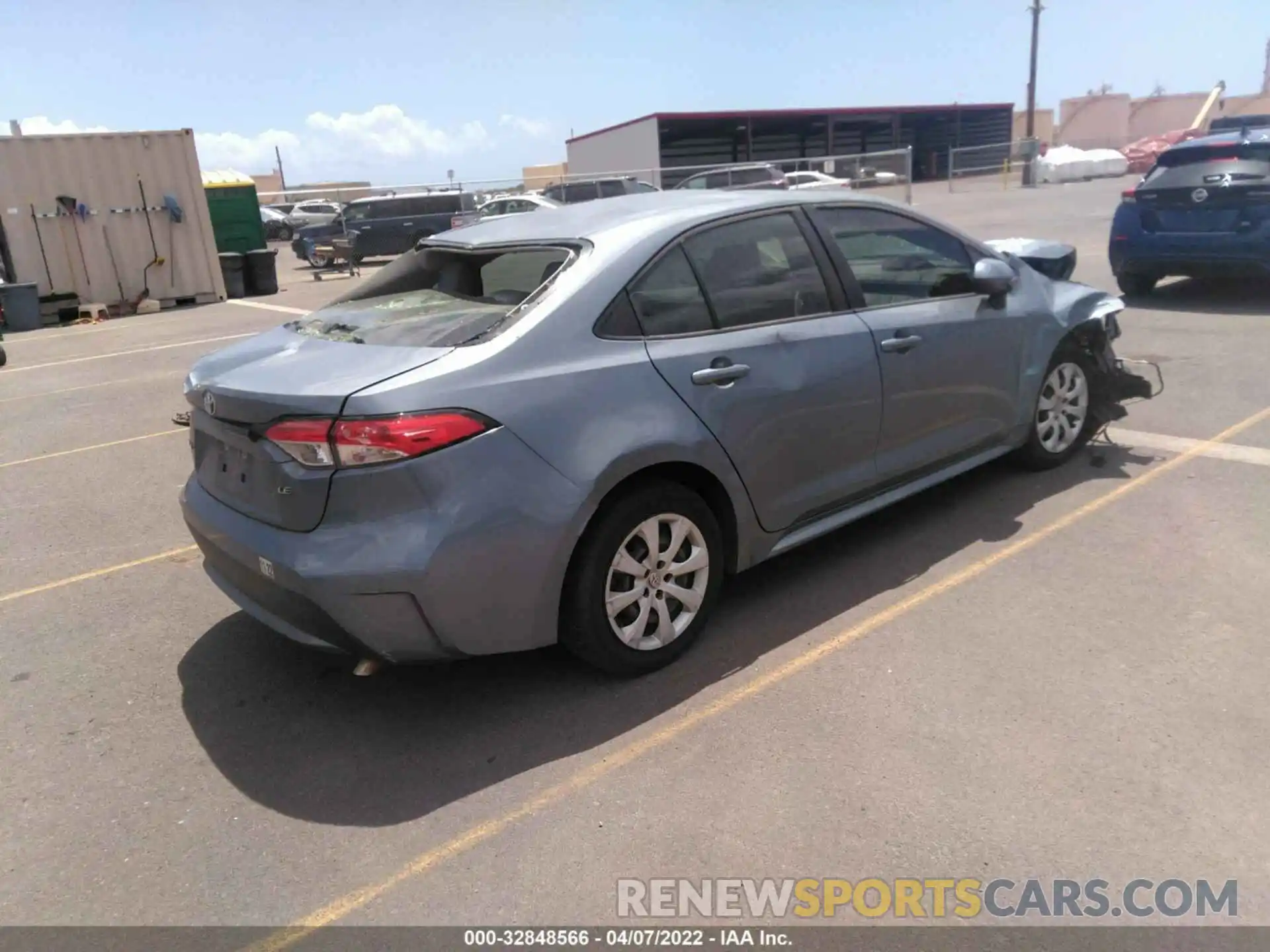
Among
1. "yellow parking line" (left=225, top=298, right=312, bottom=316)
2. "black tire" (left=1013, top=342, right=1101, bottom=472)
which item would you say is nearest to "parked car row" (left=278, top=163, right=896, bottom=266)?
"yellow parking line" (left=225, top=298, right=312, bottom=316)

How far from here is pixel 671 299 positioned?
358 centimetres

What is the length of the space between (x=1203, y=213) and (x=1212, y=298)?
170 centimetres

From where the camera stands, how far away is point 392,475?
2.90 meters

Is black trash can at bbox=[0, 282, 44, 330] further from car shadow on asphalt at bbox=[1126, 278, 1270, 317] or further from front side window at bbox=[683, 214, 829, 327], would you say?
car shadow on asphalt at bbox=[1126, 278, 1270, 317]

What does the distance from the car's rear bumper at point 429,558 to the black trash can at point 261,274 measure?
56.3 feet

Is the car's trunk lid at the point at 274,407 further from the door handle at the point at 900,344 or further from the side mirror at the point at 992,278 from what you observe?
the side mirror at the point at 992,278

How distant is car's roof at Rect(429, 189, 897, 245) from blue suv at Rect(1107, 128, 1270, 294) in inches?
261

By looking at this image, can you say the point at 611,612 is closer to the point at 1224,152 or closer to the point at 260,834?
the point at 260,834

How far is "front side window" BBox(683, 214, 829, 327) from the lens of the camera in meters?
3.73

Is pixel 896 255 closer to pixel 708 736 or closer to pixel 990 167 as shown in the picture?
pixel 708 736

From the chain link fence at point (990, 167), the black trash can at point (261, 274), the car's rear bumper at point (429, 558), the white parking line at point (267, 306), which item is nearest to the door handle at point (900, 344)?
the car's rear bumper at point (429, 558)

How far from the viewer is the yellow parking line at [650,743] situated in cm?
255

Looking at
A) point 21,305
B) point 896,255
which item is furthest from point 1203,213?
point 21,305
